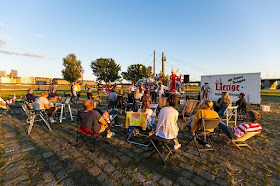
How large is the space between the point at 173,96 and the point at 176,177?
64.6 inches

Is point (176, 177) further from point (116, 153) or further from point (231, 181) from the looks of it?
point (116, 153)

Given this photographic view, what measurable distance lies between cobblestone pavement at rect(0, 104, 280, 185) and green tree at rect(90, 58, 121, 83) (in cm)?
4481

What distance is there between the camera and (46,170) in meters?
2.61

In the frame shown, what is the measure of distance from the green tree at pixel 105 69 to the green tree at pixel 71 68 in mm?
5731

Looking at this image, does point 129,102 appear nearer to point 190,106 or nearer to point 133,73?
point 190,106

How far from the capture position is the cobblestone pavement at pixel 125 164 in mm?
2369

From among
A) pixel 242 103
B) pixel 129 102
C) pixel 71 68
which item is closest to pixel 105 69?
pixel 71 68

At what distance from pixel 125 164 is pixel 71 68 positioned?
46.5 metres

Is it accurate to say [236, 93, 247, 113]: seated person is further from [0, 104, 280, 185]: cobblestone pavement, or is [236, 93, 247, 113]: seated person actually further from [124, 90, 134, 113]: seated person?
[124, 90, 134, 113]: seated person

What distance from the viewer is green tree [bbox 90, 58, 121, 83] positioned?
153 feet

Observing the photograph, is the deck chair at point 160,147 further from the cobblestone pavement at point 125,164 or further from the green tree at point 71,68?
the green tree at point 71,68

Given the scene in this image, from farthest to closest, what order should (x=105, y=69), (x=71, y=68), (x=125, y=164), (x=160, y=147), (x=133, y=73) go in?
(x=133, y=73) → (x=105, y=69) → (x=71, y=68) → (x=160, y=147) → (x=125, y=164)

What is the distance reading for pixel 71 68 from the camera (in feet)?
140

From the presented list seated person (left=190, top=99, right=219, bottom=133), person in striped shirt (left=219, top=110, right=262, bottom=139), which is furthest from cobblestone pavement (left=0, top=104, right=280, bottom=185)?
seated person (left=190, top=99, right=219, bottom=133)
